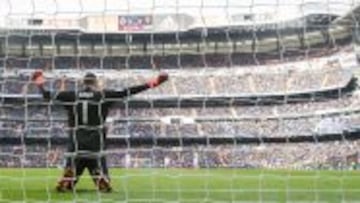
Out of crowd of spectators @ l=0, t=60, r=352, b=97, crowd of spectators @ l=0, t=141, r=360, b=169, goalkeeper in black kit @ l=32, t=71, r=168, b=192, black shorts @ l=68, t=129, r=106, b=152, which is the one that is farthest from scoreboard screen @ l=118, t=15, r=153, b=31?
crowd of spectators @ l=0, t=141, r=360, b=169

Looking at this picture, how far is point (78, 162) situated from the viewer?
8.35 metres

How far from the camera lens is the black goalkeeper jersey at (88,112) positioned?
8.16 metres

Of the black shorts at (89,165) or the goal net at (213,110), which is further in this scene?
the goal net at (213,110)

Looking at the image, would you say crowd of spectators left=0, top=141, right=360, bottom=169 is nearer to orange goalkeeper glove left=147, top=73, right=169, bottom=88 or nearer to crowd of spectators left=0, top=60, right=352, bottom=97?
crowd of spectators left=0, top=60, right=352, bottom=97

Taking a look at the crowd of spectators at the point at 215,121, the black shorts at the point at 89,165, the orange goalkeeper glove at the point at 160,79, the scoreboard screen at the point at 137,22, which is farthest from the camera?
the crowd of spectators at the point at 215,121

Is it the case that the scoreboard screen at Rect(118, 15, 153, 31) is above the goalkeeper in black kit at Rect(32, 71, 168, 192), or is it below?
above

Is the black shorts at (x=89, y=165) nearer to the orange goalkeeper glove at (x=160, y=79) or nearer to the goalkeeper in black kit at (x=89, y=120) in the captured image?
the goalkeeper in black kit at (x=89, y=120)

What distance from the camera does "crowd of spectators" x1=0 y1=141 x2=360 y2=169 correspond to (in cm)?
2936

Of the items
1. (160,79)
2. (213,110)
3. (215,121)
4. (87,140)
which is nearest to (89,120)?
(87,140)

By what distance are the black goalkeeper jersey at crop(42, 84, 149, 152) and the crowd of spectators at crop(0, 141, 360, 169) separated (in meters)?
20.4

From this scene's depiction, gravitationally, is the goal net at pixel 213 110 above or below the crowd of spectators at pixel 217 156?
above

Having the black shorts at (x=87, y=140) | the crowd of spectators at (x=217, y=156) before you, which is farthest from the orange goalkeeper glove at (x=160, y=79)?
the crowd of spectators at (x=217, y=156)

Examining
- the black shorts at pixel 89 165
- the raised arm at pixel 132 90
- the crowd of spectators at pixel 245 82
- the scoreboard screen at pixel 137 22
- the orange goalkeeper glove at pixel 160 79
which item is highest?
the scoreboard screen at pixel 137 22

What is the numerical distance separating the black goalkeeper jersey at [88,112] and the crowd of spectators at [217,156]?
66.8ft
